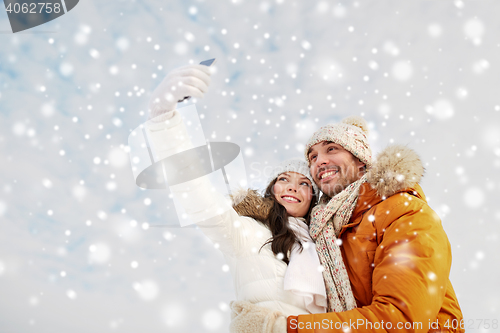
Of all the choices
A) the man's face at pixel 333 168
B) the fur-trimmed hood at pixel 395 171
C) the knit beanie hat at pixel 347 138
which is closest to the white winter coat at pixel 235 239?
the man's face at pixel 333 168

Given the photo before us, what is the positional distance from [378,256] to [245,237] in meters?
1.00

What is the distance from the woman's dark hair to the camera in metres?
2.27

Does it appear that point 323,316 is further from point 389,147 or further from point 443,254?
point 389,147

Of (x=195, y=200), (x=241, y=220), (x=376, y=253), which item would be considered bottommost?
(x=376, y=253)

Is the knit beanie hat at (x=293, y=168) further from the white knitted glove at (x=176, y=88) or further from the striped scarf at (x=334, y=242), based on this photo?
the white knitted glove at (x=176, y=88)

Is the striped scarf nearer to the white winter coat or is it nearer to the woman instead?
the woman

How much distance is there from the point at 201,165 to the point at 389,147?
5.18 feet

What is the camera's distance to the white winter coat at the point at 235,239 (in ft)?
6.21

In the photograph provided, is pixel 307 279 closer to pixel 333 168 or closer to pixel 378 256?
pixel 378 256

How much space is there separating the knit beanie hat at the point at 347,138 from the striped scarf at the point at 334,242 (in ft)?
1.88

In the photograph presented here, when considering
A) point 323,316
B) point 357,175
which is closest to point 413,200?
point 357,175

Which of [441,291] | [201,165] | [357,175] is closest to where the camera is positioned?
[441,291]

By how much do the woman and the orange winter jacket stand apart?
343mm

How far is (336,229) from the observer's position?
7.57 ft
